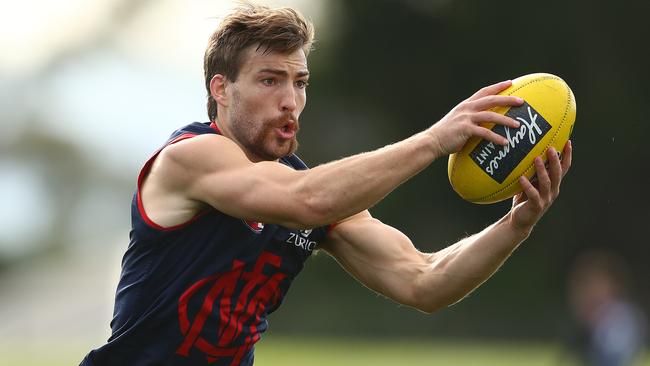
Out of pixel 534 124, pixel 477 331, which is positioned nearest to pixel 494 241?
pixel 534 124

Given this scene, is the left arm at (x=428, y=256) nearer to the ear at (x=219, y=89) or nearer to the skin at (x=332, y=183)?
the skin at (x=332, y=183)

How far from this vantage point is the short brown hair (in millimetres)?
5875

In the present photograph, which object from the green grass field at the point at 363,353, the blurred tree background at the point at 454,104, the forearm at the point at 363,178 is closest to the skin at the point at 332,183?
the forearm at the point at 363,178

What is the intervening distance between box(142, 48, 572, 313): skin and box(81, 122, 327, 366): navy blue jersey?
0.37ft

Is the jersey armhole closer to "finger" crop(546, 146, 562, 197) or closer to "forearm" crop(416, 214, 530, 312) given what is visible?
"forearm" crop(416, 214, 530, 312)

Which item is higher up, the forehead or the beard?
the forehead

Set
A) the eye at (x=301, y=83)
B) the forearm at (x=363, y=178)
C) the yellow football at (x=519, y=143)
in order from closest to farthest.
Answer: the forearm at (x=363, y=178)
the yellow football at (x=519, y=143)
the eye at (x=301, y=83)

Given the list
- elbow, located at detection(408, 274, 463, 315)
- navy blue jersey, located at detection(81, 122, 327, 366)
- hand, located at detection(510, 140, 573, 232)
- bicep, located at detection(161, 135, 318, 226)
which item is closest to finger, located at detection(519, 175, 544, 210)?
hand, located at detection(510, 140, 573, 232)

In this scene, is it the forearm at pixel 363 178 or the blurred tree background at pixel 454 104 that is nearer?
the forearm at pixel 363 178

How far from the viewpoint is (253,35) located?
5.88 m

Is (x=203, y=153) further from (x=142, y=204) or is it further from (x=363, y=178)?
(x=363, y=178)

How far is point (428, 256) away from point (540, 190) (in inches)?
33.3

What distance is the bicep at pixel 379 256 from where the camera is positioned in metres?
6.20

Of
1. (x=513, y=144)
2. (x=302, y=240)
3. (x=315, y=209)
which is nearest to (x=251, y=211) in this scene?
(x=315, y=209)
